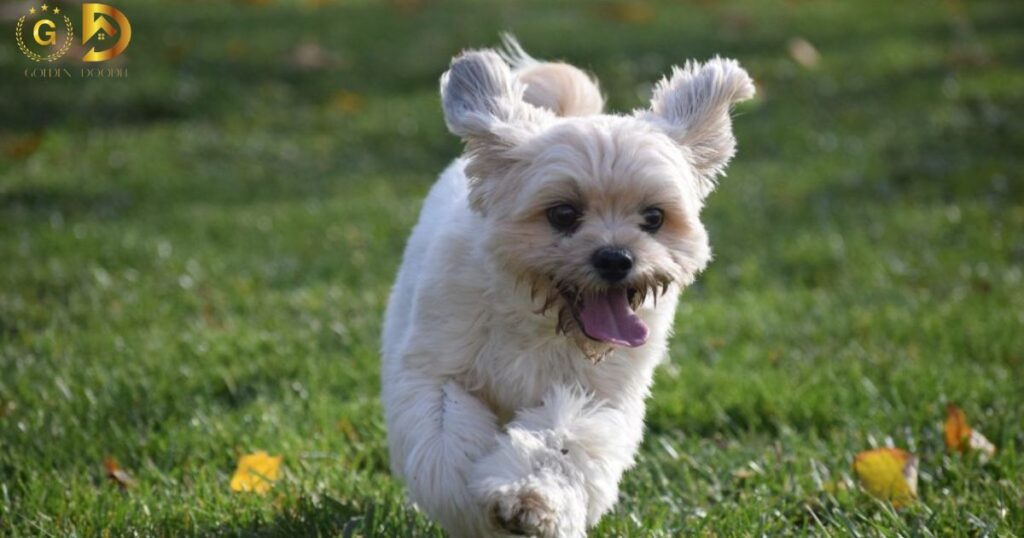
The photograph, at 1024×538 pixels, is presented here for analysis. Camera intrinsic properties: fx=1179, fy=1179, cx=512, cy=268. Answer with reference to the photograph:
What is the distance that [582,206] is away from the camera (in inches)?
141

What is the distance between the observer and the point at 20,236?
7230mm

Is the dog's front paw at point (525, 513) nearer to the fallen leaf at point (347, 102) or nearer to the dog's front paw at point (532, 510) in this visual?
the dog's front paw at point (532, 510)

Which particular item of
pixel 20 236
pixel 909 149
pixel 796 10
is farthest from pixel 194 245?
pixel 796 10

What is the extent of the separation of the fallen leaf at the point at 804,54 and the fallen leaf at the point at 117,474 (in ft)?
28.8

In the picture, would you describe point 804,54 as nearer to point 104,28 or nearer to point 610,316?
point 104,28

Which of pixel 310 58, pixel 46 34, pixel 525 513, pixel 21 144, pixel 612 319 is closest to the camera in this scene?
pixel 525 513

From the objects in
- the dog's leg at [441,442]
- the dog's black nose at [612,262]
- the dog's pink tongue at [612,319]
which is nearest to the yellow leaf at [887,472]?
the dog's pink tongue at [612,319]

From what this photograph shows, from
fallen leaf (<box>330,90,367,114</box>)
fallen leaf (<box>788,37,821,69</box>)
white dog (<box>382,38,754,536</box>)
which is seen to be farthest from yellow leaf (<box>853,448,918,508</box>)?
fallen leaf (<box>788,37,821,69</box>)

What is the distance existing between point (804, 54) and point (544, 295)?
884cm

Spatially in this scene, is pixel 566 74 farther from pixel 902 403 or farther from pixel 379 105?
pixel 379 105

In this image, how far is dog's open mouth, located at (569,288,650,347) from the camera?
3.48 metres

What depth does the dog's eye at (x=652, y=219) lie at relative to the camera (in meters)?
3.61

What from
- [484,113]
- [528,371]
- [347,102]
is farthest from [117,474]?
[347,102]

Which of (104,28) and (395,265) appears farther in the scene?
(104,28)
